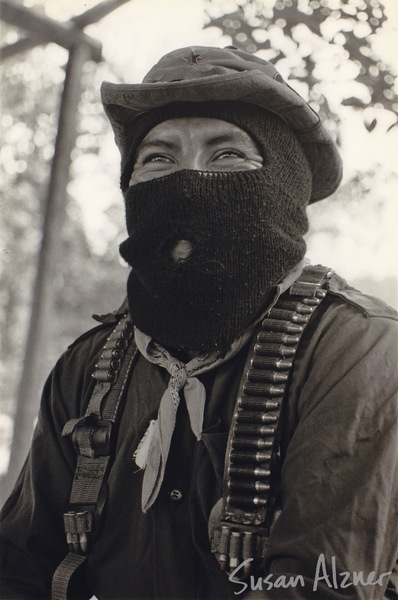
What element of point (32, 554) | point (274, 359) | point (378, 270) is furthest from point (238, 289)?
point (378, 270)

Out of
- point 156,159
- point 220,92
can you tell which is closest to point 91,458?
point 156,159

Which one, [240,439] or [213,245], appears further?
[213,245]

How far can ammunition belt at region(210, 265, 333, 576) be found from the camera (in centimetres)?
192

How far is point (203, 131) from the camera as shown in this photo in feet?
7.61

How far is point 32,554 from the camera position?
2.37 m

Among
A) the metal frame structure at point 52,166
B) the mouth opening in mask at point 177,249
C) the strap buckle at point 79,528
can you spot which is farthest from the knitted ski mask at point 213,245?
the metal frame structure at point 52,166

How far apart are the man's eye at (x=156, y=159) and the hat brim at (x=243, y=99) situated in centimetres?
17

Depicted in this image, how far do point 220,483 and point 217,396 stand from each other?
26 centimetres

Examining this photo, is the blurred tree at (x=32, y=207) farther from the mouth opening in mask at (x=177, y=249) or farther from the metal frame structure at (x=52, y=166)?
the mouth opening in mask at (x=177, y=249)

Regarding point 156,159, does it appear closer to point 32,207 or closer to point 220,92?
point 220,92

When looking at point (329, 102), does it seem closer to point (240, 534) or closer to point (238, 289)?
point (238, 289)

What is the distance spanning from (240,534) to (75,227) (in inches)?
97.6

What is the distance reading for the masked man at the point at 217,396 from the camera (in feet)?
5.97

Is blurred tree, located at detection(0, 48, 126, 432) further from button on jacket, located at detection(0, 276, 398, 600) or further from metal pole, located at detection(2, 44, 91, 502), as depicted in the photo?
button on jacket, located at detection(0, 276, 398, 600)
